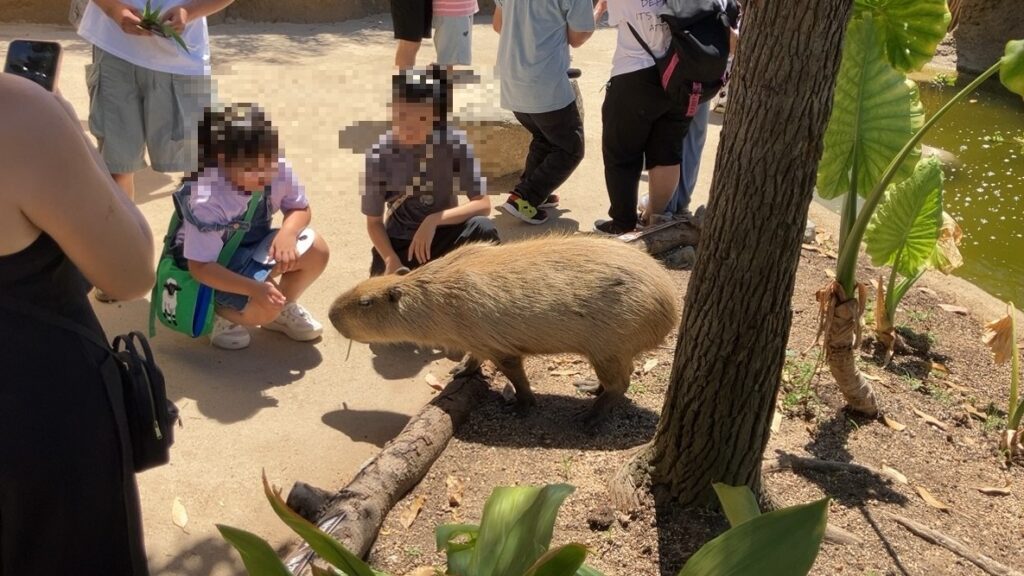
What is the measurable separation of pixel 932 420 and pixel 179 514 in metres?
2.97

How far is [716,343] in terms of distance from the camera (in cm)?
271

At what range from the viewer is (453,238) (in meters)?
4.52

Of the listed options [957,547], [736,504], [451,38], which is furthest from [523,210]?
[736,504]

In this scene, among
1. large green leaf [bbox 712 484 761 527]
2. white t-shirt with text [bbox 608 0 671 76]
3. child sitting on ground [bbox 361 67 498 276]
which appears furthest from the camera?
white t-shirt with text [bbox 608 0 671 76]

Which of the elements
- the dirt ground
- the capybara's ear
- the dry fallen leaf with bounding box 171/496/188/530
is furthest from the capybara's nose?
the dry fallen leaf with bounding box 171/496/188/530

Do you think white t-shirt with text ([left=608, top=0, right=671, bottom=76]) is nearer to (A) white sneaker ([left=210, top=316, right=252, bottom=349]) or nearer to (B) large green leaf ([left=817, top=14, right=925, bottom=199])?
(B) large green leaf ([left=817, top=14, right=925, bottom=199])

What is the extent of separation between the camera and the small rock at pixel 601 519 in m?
2.97

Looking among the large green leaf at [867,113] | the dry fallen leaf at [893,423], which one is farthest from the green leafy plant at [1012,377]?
the large green leaf at [867,113]

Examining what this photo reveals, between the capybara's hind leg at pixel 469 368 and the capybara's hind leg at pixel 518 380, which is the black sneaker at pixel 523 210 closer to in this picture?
the capybara's hind leg at pixel 469 368

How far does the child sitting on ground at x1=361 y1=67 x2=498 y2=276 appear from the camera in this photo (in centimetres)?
419

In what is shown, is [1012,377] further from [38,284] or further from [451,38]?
[451,38]

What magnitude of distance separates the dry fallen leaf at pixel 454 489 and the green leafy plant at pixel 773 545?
154 centimetres

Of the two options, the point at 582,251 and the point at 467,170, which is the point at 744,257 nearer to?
the point at 582,251

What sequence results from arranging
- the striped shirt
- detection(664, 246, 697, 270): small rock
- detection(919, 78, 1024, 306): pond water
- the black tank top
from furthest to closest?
detection(919, 78, 1024, 306): pond water < the striped shirt < detection(664, 246, 697, 270): small rock < the black tank top
